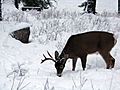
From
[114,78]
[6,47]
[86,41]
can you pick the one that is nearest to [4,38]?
[6,47]

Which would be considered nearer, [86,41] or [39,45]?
[86,41]

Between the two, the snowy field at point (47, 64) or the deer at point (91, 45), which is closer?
the snowy field at point (47, 64)

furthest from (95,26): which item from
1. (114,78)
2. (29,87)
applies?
(29,87)

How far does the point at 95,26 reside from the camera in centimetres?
1357

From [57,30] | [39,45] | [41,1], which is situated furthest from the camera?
[41,1]

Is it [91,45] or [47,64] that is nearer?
[91,45]

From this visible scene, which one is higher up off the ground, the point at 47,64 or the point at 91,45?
the point at 91,45

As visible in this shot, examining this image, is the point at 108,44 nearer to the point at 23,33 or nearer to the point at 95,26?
the point at 23,33

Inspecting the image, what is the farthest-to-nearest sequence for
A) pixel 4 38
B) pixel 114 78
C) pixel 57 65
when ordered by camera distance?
pixel 4 38
pixel 57 65
pixel 114 78

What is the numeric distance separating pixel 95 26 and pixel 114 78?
24.7 ft

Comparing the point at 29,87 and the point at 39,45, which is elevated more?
the point at 29,87

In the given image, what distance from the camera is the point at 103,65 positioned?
903 centimetres

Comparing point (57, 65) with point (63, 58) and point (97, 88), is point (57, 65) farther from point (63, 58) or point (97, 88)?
point (97, 88)

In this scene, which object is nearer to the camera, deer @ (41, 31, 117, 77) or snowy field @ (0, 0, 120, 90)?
snowy field @ (0, 0, 120, 90)
